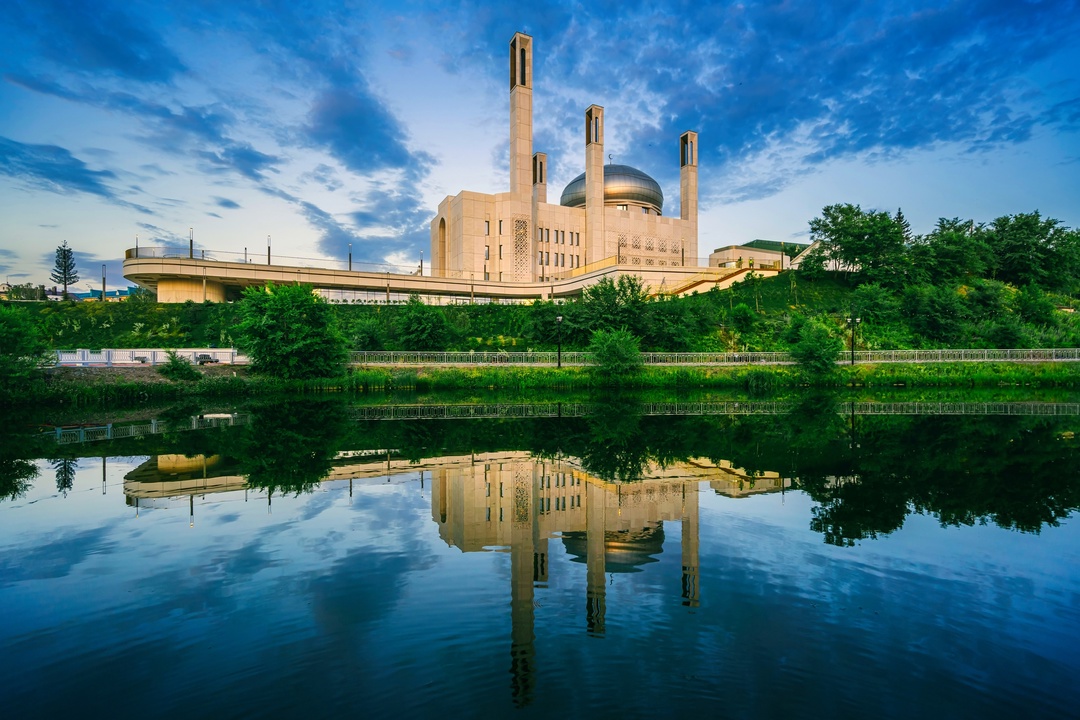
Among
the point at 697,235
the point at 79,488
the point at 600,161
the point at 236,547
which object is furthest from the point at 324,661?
the point at 697,235

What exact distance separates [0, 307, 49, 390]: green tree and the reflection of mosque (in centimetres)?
1477

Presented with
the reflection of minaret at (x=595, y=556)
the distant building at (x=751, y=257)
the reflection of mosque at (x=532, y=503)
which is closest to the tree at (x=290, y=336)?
the reflection of mosque at (x=532, y=503)

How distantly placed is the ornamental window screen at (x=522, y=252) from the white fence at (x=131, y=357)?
1025 inches

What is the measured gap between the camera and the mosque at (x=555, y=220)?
5119 cm

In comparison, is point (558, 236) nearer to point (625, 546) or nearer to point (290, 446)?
point (290, 446)

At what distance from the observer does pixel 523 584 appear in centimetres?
623

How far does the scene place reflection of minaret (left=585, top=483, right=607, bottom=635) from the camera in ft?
18.0

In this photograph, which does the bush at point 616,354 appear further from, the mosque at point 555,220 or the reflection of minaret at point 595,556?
the reflection of minaret at point 595,556

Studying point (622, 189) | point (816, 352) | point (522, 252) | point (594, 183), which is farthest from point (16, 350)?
point (622, 189)

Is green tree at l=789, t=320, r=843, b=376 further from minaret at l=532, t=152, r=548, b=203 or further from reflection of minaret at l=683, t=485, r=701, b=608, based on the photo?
minaret at l=532, t=152, r=548, b=203

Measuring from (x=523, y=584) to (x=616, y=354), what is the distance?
2437cm

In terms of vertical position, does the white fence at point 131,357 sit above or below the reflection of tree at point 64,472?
above

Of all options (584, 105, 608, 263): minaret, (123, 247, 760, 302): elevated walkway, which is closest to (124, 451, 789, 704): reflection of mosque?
(123, 247, 760, 302): elevated walkway

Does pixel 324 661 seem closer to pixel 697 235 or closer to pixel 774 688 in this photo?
pixel 774 688
